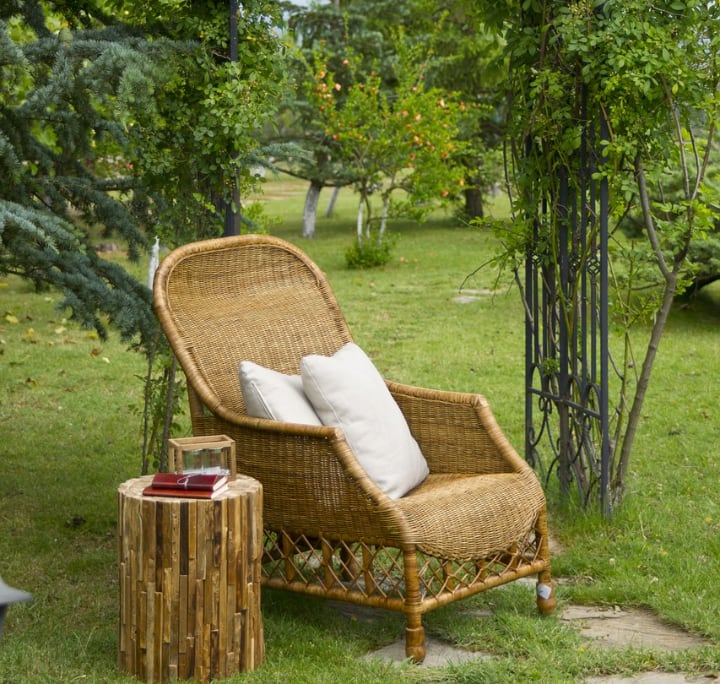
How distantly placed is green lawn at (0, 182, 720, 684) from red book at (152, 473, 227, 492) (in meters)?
0.57

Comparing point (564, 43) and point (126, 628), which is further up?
point (564, 43)

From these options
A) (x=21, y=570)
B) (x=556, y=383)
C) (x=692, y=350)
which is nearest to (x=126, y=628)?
(x=21, y=570)

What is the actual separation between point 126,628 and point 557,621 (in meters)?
1.41

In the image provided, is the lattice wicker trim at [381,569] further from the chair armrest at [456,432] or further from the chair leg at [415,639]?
the chair armrest at [456,432]

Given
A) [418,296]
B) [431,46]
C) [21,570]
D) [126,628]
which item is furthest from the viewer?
[431,46]

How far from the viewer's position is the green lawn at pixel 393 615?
331 centimetres

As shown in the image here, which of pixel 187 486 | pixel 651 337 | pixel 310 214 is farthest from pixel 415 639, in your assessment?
pixel 310 214

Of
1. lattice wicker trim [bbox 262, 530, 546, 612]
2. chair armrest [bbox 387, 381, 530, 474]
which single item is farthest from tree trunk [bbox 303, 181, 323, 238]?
lattice wicker trim [bbox 262, 530, 546, 612]

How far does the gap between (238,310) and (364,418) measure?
68 cm

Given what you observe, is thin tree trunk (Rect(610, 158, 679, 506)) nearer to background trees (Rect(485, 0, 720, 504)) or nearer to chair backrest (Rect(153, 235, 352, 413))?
background trees (Rect(485, 0, 720, 504))

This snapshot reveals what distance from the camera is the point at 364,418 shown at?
3762mm

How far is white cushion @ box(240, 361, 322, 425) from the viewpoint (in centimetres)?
367

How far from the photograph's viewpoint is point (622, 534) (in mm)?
4430

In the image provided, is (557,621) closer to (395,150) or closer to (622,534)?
(622,534)
